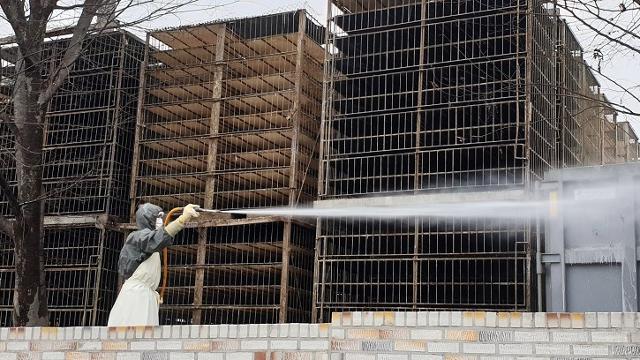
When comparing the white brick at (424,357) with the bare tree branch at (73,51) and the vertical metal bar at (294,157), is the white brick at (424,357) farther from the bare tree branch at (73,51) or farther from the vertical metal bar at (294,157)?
the vertical metal bar at (294,157)

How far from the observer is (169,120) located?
1036 inches

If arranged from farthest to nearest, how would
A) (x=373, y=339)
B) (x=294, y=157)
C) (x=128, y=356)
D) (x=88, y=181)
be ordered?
(x=88, y=181)
(x=294, y=157)
(x=128, y=356)
(x=373, y=339)

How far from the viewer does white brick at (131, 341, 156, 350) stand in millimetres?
8656

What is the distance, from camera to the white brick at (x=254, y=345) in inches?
A: 320

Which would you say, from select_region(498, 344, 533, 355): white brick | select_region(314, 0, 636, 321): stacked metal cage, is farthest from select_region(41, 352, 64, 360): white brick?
select_region(314, 0, 636, 321): stacked metal cage

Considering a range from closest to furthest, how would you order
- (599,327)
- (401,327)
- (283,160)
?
1. (599,327)
2. (401,327)
3. (283,160)

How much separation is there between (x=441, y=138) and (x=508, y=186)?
8.04ft

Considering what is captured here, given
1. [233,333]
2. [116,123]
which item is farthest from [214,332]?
[116,123]

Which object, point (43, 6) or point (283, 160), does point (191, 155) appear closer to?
point (283, 160)

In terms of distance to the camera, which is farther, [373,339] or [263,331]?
[263,331]

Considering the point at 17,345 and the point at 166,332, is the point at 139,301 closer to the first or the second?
the point at 17,345

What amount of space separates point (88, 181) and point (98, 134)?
1.62 metres

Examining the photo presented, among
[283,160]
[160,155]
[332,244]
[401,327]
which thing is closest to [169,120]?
[160,155]

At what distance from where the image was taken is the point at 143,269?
1046cm
